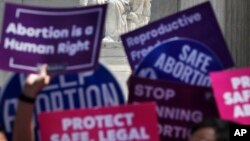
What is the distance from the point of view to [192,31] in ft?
20.1

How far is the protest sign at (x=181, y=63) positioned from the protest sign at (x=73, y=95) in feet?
1.14

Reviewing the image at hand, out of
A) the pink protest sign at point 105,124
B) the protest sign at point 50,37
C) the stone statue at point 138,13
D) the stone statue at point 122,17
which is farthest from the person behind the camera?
the stone statue at point 138,13

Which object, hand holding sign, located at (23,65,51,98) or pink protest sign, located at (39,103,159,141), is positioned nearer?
hand holding sign, located at (23,65,51,98)

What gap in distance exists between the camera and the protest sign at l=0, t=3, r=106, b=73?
560cm

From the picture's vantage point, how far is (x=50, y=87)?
5.70 m

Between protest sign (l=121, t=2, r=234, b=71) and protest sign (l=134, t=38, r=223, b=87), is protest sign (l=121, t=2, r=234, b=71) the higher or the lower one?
the higher one

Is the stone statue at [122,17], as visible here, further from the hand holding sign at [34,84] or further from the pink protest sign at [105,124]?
the hand holding sign at [34,84]

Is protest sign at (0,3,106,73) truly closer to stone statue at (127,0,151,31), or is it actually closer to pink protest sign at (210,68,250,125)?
pink protest sign at (210,68,250,125)

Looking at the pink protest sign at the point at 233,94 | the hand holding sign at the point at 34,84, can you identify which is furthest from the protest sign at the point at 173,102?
the hand holding sign at the point at 34,84

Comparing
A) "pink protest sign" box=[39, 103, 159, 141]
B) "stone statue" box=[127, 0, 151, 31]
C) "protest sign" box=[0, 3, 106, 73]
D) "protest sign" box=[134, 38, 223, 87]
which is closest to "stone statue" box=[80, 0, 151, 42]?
"stone statue" box=[127, 0, 151, 31]

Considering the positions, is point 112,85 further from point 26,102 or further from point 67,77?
point 26,102

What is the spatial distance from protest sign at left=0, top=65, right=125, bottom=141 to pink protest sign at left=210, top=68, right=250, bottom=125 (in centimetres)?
52

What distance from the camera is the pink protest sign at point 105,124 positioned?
5.31 m

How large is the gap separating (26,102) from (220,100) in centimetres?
109
